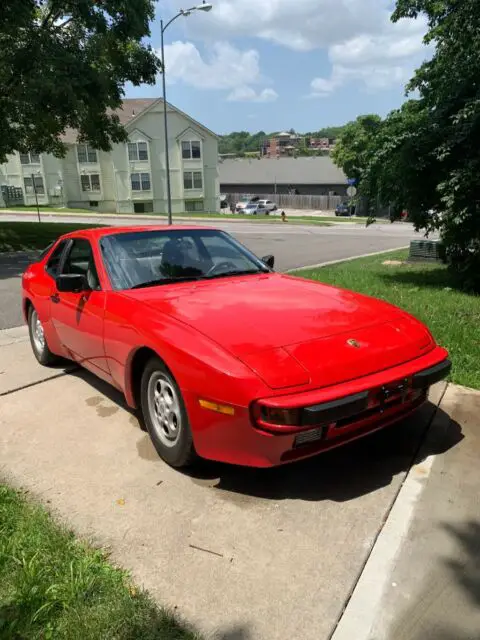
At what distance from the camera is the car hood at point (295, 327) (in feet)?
9.07

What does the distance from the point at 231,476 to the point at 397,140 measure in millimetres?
7223

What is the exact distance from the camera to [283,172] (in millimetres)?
75438

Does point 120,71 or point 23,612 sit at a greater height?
point 120,71

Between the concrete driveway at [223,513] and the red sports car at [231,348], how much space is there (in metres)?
0.29

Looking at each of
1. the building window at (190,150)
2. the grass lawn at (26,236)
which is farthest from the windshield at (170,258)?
the building window at (190,150)

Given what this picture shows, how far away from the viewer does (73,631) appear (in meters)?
2.03

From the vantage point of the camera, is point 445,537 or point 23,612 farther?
point 445,537

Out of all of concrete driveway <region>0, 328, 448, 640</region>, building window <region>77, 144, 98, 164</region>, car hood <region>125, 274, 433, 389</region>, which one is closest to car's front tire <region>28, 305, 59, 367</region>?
concrete driveway <region>0, 328, 448, 640</region>

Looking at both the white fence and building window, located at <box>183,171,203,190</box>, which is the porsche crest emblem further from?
the white fence

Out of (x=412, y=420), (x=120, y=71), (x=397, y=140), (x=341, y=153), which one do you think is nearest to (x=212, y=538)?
(x=412, y=420)

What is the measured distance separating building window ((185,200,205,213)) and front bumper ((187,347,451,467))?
50006 millimetres

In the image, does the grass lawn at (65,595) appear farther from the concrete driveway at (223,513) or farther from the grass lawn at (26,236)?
the grass lawn at (26,236)

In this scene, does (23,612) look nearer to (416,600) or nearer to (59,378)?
(416,600)

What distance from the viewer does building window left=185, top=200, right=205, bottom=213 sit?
51719 mm
